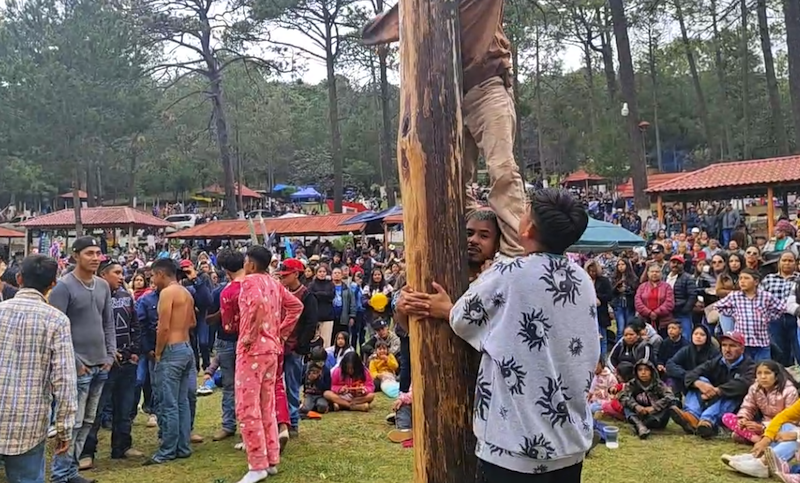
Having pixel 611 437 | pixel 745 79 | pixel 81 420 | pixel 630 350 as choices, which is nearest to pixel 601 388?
pixel 630 350

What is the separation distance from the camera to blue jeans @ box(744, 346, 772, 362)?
312 inches

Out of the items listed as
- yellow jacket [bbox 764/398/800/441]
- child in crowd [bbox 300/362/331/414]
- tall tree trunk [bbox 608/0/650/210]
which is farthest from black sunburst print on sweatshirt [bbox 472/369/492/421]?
tall tree trunk [bbox 608/0/650/210]

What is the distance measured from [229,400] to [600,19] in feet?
93.2

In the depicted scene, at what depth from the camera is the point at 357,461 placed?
6.28 meters

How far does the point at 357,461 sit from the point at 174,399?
5.22ft

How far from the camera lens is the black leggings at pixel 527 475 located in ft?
8.14

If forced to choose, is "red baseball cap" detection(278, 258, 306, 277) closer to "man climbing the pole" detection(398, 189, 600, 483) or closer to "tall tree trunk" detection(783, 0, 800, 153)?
"man climbing the pole" detection(398, 189, 600, 483)

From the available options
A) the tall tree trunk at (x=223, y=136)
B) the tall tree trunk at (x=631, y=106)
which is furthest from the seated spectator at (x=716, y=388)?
the tall tree trunk at (x=223, y=136)

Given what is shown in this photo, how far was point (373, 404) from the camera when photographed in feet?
29.0

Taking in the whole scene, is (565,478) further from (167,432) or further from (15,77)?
(15,77)

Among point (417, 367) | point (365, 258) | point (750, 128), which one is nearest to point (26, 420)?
point (417, 367)

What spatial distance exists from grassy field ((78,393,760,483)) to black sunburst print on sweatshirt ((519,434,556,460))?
11.4 ft

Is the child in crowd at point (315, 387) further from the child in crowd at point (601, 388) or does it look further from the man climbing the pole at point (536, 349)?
the man climbing the pole at point (536, 349)

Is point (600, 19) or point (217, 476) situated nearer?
point (217, 476)
